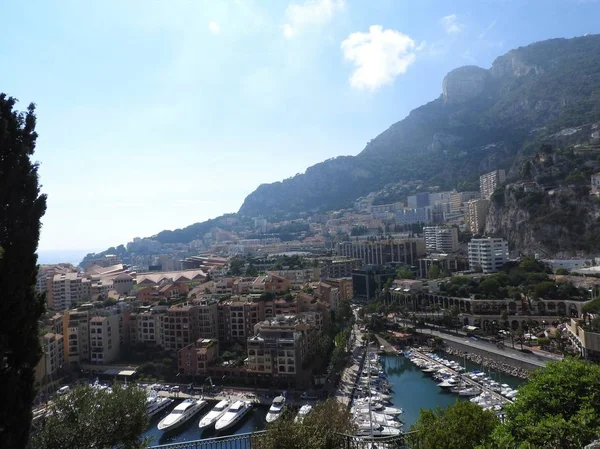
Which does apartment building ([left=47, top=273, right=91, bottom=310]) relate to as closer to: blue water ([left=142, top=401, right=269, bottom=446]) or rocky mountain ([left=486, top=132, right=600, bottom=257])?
blue water ([left=142, top=401, right=269, bottom=446])

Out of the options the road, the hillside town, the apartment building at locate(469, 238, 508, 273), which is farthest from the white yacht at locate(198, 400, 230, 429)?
the apartment building at locate(469, 238, 508, 273)

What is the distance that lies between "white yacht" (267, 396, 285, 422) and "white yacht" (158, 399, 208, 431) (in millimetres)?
3194

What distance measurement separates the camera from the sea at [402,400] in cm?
1561

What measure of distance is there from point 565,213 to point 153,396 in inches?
1311

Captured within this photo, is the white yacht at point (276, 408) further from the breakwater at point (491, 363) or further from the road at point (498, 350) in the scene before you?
the road at point (498, 350)

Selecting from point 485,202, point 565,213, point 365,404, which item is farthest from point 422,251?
point 365,404

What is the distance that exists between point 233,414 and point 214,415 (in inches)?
32.6

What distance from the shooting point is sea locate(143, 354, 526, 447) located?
1561cm

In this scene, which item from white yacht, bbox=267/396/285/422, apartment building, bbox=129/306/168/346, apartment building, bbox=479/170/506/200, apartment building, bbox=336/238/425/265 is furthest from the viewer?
apartment building, bbox=479/170/506/200

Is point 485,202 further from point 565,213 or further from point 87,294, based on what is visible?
point 87,294

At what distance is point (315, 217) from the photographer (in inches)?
3342

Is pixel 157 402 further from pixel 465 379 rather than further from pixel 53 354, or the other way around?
pixel 465 379

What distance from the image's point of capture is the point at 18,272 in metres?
4.66

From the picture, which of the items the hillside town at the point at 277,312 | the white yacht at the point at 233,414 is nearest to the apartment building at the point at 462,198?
the hillside town at the point at 277,312
